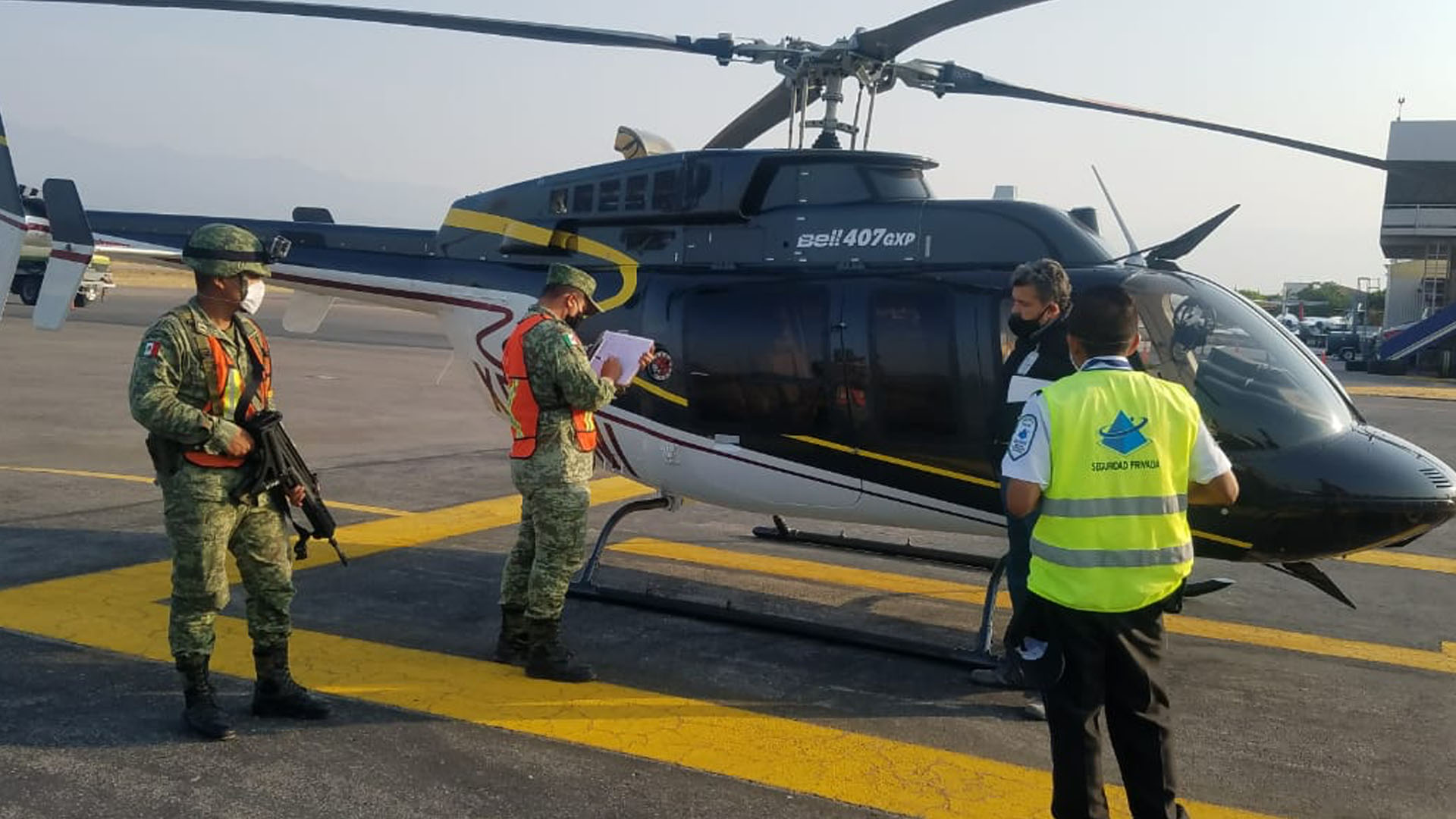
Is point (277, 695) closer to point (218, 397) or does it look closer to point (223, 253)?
point (218, 397)

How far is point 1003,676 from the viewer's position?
17.0 ft

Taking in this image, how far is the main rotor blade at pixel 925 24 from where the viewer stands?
5.39 metres

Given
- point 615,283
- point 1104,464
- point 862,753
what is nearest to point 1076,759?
point 1104,464

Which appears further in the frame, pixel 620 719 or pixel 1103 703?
pixel 620 719

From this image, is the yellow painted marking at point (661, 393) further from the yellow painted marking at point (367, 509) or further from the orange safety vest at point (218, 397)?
the yellow painted marking at point (367, 509)

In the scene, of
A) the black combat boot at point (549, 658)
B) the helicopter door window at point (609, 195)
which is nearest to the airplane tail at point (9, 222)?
the helicopter door window at point (609, 195)

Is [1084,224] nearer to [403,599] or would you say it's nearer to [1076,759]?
[1076,759]

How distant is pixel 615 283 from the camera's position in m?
6.53

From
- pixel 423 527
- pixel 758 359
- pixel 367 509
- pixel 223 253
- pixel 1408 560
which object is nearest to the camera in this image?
pixel 223 253

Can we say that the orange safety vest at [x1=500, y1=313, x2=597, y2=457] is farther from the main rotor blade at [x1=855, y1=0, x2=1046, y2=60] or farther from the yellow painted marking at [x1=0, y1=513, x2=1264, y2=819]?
the main rotor blade at [x1=855, y1=0, x2=1046, y2=60]

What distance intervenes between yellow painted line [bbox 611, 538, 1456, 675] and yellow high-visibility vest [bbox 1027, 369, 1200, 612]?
3.50 metres

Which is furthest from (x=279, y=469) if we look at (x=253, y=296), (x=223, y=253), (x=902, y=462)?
(x=902, y=462)

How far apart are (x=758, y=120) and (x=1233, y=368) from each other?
3687mm

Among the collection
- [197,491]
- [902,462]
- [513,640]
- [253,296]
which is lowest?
[513,640]
